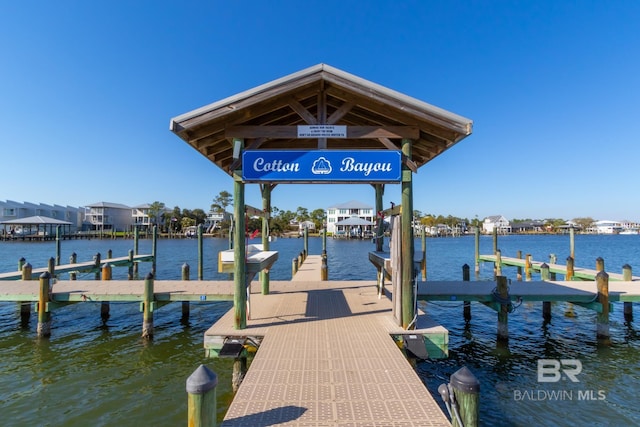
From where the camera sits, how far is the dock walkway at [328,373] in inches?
154

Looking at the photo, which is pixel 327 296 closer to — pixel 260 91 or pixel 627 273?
pixel 260 91

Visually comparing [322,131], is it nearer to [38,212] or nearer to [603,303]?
[603,303]

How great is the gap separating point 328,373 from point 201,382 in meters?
2.15

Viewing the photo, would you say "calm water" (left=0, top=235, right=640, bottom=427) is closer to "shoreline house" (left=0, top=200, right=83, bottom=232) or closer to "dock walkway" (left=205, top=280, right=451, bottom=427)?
"dock walkway" (left=205, top=280, right=451, bottom=427)

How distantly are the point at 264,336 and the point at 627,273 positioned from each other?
15.9 meters

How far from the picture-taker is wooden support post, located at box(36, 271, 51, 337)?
440 inches

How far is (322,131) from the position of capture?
24.0 ft

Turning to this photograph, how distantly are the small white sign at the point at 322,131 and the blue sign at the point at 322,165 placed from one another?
1.41 ft

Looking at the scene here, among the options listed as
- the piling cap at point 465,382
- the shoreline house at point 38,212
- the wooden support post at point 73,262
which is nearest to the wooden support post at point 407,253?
the piling cap at point 465,382

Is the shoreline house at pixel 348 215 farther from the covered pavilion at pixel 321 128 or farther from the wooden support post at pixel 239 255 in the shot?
the wooden support post at pixel 239 255

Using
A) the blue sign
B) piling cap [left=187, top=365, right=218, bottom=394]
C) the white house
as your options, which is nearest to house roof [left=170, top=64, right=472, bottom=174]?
the blue sign

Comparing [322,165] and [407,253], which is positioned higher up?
[322,165]

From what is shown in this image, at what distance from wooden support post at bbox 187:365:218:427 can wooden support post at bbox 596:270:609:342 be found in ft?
40.0

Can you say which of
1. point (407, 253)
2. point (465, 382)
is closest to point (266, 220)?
point (407, 253)
